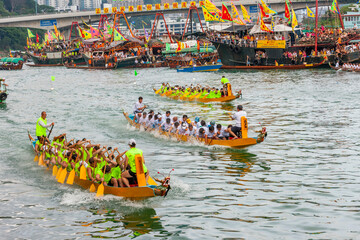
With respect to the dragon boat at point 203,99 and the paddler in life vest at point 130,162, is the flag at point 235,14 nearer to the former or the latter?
the dragon boat at point 203,99

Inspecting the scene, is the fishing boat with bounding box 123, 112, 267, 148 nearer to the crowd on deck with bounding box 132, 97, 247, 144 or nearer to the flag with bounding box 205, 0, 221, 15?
the crowd on deck with bounding box 132, 97, 247, 144

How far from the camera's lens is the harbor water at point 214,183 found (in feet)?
50.3

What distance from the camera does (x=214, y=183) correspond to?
1959 centimetres

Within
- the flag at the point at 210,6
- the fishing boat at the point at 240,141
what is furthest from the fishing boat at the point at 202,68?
the fishing boat at the point at 240,141

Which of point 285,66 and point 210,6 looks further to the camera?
point 285,66

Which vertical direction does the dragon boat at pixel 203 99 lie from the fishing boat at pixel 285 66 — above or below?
below

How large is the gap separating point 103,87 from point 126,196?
43664 millimetres

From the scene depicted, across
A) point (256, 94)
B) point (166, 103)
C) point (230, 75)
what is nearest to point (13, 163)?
point (166, 103)

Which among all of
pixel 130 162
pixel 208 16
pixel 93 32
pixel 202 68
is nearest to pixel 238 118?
pixel 130 162

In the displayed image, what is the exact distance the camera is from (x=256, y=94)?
46750 mm

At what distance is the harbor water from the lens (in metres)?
15.3

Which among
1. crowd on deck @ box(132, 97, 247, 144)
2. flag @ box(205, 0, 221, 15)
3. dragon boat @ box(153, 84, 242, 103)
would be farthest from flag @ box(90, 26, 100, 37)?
crowd on deck @ box(132, 97, 247, 144)

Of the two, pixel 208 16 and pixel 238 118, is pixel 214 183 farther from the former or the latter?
pixel 208 16

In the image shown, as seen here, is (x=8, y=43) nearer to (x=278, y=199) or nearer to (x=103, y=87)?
(x=103, y=87)
